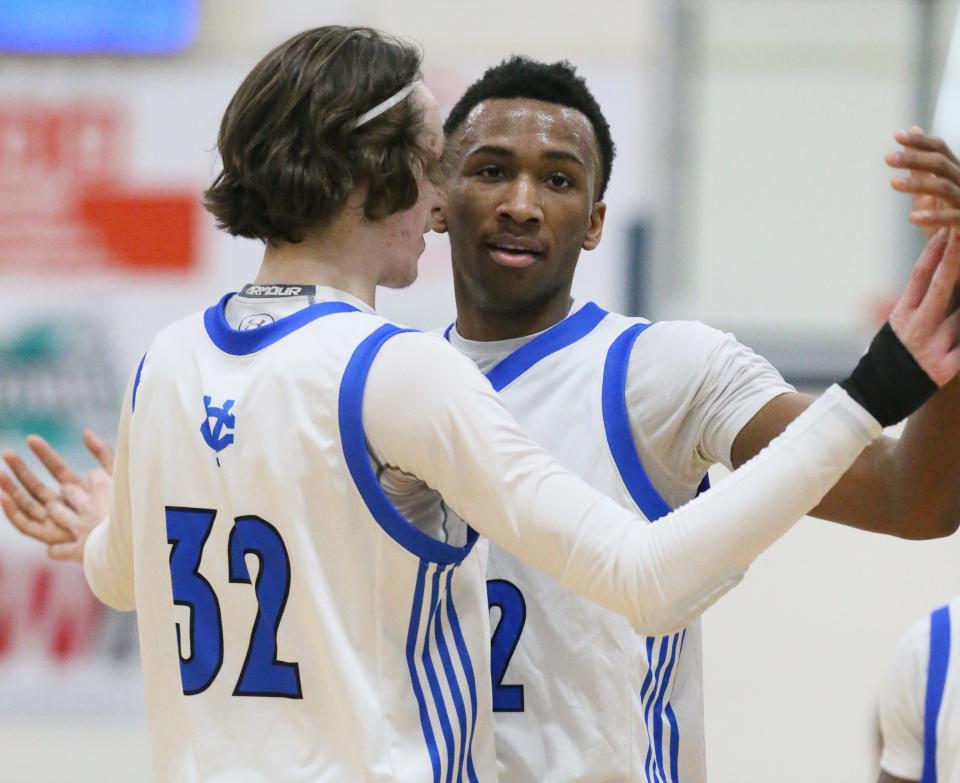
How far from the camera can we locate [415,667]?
68.8 inches

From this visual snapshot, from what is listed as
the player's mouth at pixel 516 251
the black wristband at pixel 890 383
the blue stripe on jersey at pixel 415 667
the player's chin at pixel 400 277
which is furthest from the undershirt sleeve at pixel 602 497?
the player's mouth at pixel 516 251

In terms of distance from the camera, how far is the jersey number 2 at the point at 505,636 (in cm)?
215

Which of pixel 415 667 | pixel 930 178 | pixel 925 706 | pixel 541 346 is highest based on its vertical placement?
pixel 930 178

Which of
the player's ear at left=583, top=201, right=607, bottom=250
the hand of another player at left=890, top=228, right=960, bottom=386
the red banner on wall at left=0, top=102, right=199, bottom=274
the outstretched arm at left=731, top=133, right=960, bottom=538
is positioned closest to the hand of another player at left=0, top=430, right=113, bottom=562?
the player's ear at left=583, top=201, right=607, bottom=250

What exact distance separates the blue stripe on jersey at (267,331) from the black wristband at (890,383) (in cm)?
62

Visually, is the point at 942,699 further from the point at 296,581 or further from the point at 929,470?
the point at 296,581

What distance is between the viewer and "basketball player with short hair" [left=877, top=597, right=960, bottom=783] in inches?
81.3

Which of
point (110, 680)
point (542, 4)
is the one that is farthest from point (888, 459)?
point (110, 680)

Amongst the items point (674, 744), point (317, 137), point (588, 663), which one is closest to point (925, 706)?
point (674, 744)

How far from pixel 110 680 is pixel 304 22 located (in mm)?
2435

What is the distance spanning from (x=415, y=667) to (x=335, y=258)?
527mm

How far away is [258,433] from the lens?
1.73m

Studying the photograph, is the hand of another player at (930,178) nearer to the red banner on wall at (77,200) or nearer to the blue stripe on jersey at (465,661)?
the blue stripe on jersey at (465,661)

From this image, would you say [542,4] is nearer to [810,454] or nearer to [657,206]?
[657,206]
